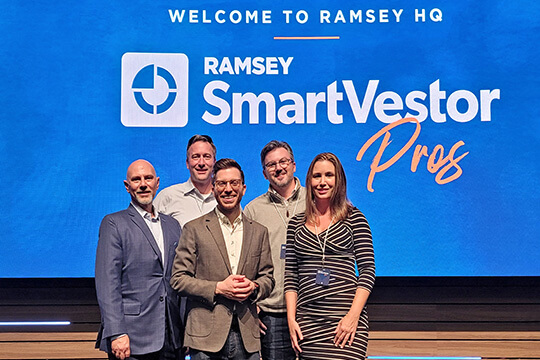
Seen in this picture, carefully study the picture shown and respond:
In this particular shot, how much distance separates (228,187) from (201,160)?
84cm

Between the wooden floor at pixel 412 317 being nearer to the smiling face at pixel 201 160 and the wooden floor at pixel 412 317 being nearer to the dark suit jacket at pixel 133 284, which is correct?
the smiling face at pixel 201 160

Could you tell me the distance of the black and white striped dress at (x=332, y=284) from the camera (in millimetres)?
2432

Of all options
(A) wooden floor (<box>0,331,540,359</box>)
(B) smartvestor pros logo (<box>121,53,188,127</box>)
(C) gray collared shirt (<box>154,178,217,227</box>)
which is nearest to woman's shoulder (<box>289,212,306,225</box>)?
(C) gray collared shirt (<box>154,178,217,227</box>)

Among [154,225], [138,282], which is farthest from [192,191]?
[138,282]

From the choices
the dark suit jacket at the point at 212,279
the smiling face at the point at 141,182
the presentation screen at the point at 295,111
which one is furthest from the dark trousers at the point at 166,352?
the presentation screen at the point at 295,111

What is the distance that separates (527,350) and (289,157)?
2.27 m

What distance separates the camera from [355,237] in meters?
2.49

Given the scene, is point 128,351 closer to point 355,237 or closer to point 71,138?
point 355,237

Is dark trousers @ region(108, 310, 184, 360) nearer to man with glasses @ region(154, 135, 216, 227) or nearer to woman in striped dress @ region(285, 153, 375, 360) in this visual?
woman in striped dress @ region(285, 153, 375, 360)

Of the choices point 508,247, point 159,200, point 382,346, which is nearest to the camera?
point 159,200

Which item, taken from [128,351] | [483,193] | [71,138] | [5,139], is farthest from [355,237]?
[5,139]

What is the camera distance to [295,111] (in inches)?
155

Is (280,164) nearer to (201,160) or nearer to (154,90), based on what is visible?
(201,160)

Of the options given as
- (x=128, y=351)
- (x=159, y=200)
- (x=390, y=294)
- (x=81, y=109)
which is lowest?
(x=128, y=351)
